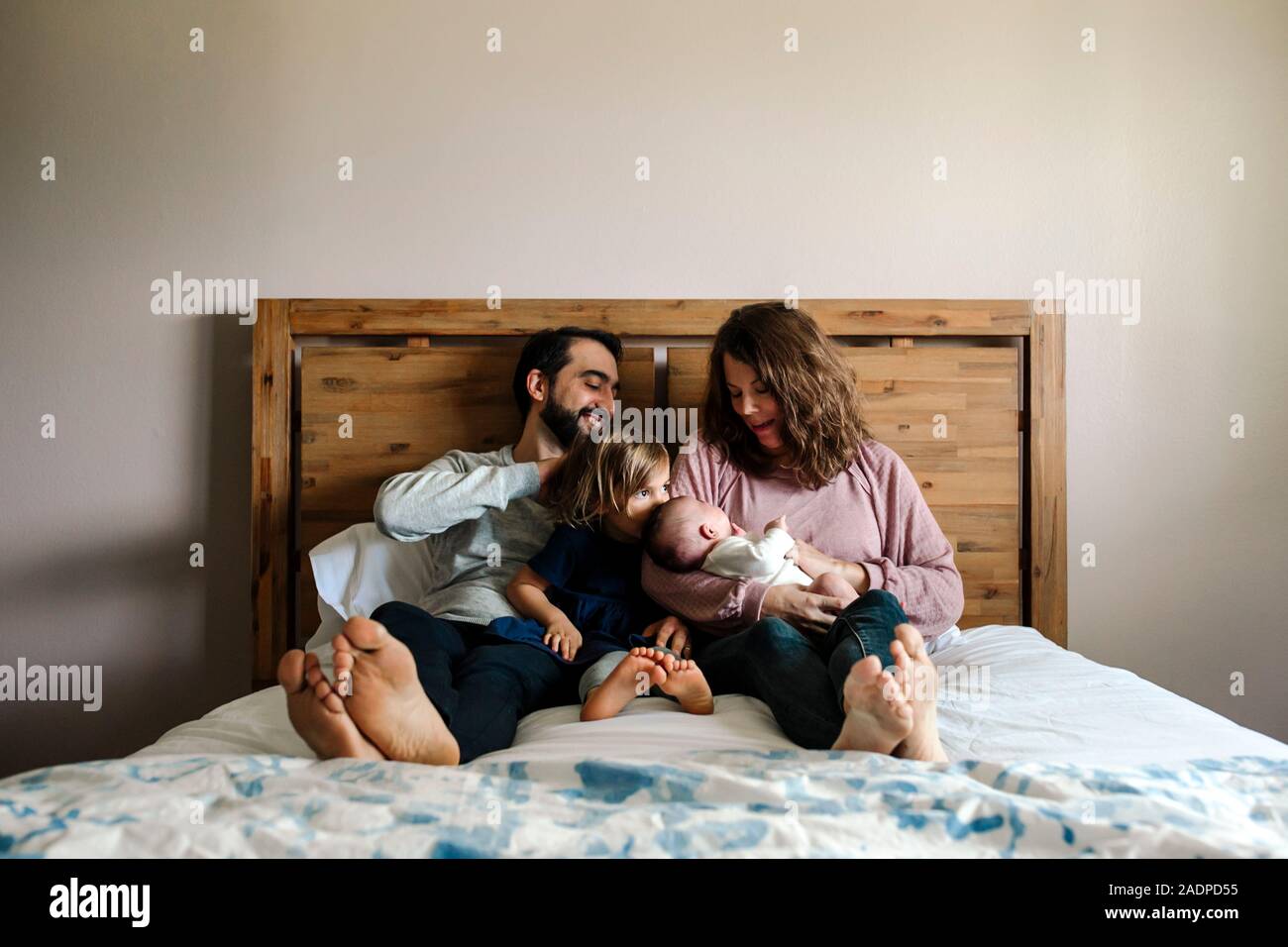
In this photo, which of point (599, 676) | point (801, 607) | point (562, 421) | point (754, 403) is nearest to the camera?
point (599, 676)

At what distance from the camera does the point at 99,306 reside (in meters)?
2.04

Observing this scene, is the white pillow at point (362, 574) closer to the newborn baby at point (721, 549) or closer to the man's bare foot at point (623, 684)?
the newborn baby at point (721, 549)

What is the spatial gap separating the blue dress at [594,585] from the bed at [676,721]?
10.3 inches

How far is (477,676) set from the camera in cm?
128

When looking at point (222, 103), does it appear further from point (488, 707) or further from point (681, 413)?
point (488, 707)

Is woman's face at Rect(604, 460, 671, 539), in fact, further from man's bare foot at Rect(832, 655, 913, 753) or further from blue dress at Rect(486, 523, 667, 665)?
man's bare foot at Rect(832, 655, 913, 753)

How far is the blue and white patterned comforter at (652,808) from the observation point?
751mm

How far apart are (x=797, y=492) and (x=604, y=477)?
383 millimetres

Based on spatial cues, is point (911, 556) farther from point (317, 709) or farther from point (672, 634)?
point (317, 709)

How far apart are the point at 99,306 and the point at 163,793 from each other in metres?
1.56

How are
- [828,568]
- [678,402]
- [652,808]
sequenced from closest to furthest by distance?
1. [652,808]
2. [828,568]
3. [678,402]

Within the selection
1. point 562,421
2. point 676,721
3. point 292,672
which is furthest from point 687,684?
point 562,421

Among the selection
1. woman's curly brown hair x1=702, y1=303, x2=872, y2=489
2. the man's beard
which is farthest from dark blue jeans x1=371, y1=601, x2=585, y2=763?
woman's curly brown hair x1=702, y1=303, x2=872, y2=489
